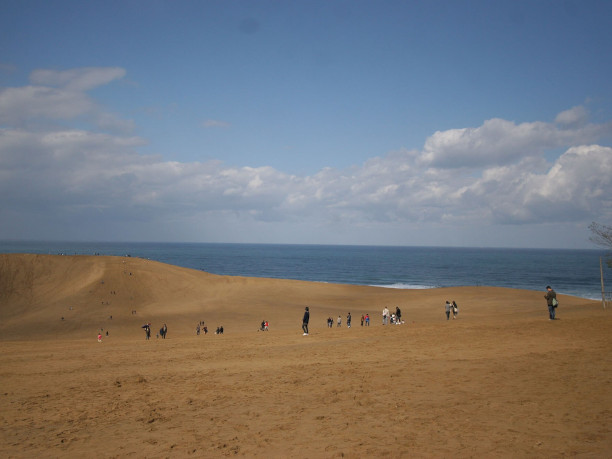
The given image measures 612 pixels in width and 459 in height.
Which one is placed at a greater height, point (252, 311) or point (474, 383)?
point (474, 383)

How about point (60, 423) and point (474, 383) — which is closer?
point (60, 423)

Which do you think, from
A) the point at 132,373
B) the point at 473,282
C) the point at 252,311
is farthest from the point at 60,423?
the point at 473,282

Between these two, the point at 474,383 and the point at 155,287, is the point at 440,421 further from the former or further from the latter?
the point at 155,287

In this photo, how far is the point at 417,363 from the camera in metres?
15.0

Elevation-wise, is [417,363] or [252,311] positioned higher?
[417,363]

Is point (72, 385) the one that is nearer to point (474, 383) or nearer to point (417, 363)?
point (417, 363)

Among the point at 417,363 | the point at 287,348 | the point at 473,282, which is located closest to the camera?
the point at 417,363

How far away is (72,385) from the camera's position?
1405 centimetres

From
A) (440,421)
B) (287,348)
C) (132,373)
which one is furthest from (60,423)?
(287,348)

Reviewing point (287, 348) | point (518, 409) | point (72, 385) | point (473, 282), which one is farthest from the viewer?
point (473, 282)

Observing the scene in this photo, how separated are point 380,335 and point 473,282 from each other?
→ 251ft

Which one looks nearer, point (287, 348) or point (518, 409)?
point (518, 409)

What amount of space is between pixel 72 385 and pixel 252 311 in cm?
3358

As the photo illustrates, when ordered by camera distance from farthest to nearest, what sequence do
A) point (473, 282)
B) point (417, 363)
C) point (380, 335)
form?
point (473, 282) < point (380, 335) < point (417, 363)
